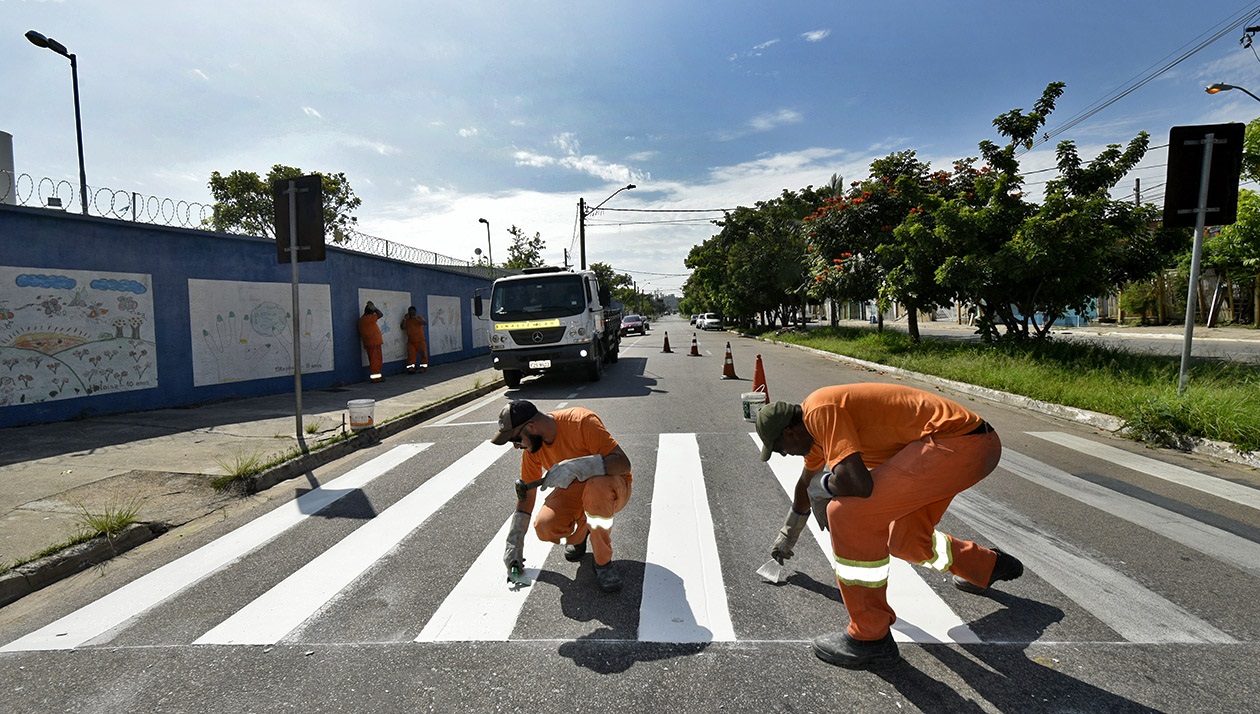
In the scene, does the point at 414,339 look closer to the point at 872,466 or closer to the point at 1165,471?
the point at 1165,471

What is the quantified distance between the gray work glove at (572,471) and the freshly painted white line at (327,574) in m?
1.51

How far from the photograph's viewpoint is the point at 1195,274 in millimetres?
7703

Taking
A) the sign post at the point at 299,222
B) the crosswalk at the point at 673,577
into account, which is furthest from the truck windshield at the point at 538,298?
the crosswalk at the point at 673,577

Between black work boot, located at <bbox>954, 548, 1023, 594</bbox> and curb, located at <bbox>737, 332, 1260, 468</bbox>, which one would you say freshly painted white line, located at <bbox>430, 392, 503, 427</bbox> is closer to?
black work boot, located at <bbox>954, 548, 1023, 594</bbox>

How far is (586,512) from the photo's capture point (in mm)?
3740

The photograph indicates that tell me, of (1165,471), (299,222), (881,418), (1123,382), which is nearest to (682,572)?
(881,418)

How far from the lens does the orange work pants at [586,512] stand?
371 centimetres

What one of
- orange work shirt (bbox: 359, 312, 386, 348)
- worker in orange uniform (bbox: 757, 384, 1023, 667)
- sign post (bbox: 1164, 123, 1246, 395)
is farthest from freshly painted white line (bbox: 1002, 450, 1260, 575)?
orange work shirt (bbox: 359, 312, 386, 348)

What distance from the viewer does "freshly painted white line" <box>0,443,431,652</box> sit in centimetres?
342

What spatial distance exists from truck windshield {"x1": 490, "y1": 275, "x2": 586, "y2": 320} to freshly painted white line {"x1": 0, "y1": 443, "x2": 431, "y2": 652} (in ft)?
24.5

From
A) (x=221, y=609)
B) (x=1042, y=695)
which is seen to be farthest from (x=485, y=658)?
(x=1042, y=695)

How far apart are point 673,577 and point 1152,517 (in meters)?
3.74

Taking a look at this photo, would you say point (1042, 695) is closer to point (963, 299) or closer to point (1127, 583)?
point (1127, 583)

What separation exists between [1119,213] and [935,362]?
4.47 meters
